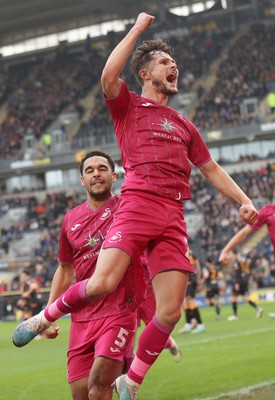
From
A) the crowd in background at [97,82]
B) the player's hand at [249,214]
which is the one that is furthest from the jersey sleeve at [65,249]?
the crowd in background at [97,82]

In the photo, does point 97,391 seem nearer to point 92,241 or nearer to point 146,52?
point 92,241

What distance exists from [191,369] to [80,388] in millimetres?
5709

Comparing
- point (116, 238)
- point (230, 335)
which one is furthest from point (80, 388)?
point (230, 335)

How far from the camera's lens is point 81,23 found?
6056 cm

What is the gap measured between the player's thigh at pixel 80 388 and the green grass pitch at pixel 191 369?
8.73 feet

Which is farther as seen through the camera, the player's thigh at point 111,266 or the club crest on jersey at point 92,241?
the club crest on jersey at point 92,241

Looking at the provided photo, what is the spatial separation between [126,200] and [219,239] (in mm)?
31522

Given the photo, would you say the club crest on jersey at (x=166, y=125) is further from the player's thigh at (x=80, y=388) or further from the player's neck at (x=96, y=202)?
the player's thigh at (x=80, y=388)

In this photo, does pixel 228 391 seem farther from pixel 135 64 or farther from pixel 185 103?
pixel 185 103

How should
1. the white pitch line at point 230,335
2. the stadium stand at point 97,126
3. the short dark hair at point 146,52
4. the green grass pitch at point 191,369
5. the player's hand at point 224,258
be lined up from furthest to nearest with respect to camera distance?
the stadium stand at point 97,126, the white pitch line at point 230,335, the green grass pitch at point 191,369, the player's hand at point 224,258, the short dark hair at point 146,52

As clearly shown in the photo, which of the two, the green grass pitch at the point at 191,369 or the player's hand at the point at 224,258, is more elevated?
the player's hand at the point at 224,258

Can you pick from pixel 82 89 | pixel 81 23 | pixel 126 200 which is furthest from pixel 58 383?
pixel 81 23

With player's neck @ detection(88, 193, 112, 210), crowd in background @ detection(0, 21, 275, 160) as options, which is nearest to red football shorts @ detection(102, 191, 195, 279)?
player's neck @ detection(88, 193, 112, 210)

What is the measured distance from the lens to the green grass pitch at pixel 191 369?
32.5 feet
